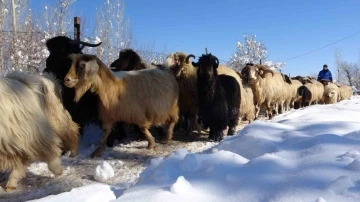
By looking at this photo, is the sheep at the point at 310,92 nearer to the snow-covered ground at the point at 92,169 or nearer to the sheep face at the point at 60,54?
the snow-covered ground at the point at 92,169

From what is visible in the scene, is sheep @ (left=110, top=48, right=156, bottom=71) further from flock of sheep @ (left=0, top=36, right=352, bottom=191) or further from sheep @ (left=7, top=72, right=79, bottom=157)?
sheep @ (left=7, top=72, right=79, bottom=157)

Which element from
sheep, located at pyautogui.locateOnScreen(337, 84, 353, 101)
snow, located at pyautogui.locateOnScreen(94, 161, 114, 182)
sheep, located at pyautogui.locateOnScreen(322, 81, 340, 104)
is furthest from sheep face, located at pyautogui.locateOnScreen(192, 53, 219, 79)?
sheep, located at pyautogui.locateOnScreen(337, 84, 353, 101)

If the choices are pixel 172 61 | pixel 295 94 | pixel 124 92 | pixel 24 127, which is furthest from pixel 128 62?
pixel 295 94

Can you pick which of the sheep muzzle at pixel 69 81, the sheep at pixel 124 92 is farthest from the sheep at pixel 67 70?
the sheep muzzle at pixel 69 81

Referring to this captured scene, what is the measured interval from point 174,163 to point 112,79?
3.48m

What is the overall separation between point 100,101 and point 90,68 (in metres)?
0.65

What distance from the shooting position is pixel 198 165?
3.01 meters

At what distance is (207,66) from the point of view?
7.56 m

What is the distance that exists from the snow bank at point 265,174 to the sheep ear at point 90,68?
3.02 meters

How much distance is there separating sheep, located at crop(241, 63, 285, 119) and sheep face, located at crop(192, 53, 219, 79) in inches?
138

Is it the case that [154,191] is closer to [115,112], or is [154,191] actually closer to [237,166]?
[237,166]

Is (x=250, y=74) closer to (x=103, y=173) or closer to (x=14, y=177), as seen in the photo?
(x=103, y=173)

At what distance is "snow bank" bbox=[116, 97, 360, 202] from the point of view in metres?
2.32

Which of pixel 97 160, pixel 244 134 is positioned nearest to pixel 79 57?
pixel 97 160
